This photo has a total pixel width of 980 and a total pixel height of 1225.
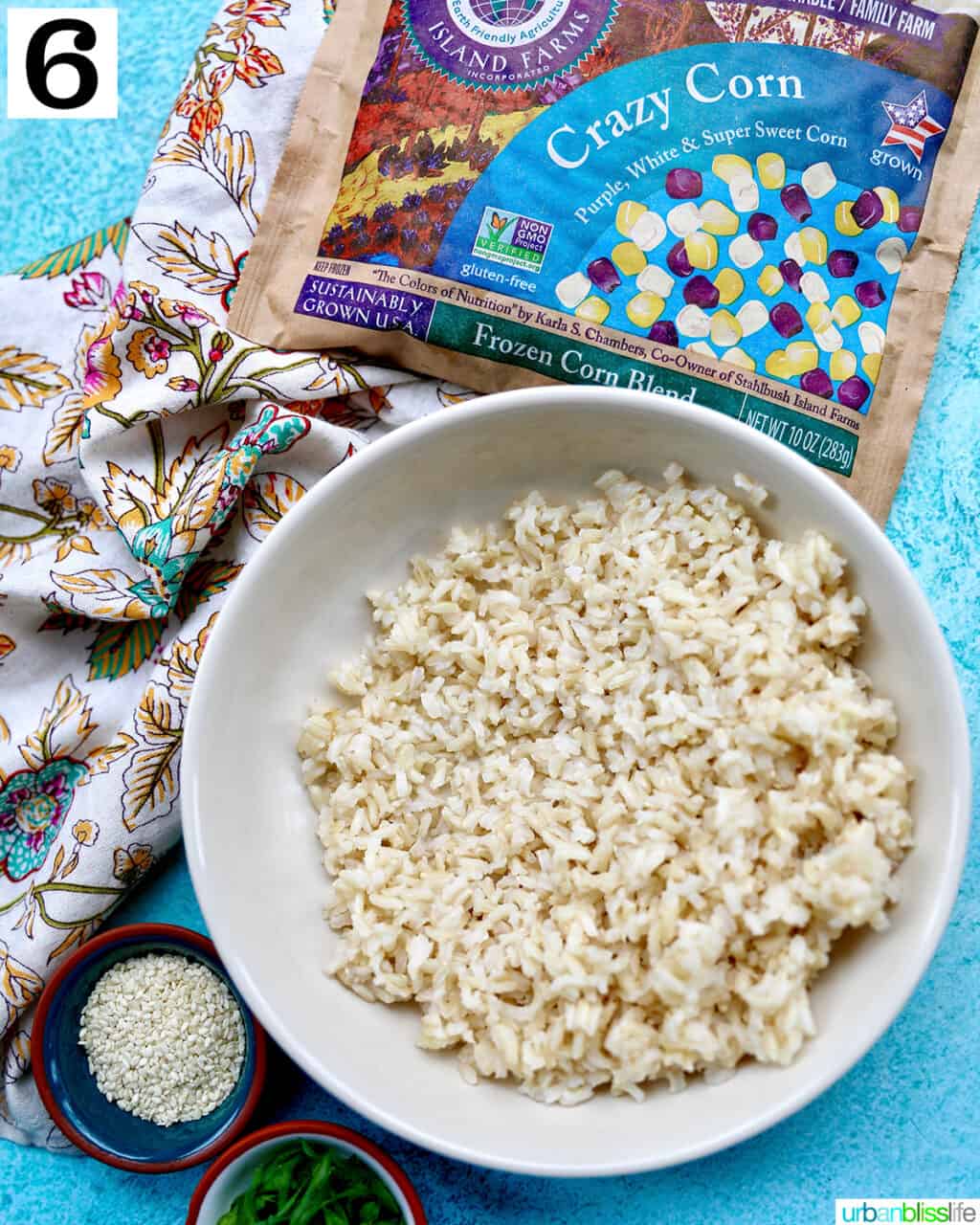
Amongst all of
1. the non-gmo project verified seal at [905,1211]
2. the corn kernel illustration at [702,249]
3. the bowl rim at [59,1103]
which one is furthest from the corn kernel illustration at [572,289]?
the non-gmo project verified seal at [905,1211]

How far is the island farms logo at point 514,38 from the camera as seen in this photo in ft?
5.81

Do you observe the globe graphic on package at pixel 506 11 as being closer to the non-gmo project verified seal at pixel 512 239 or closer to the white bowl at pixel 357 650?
the non-gmo project verified seal at pixel 512 239

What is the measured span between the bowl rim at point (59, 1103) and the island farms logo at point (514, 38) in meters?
1.43

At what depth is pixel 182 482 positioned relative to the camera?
1875mm

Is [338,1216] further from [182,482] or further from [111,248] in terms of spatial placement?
[111,248]

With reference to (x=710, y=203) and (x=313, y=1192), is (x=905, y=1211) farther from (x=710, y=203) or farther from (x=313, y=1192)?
(x=710, y=203)

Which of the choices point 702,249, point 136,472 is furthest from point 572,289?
point 136,472

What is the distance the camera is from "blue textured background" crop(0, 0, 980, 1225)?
177cm

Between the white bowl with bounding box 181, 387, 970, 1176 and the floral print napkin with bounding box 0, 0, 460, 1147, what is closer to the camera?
the white bowl with bounding box 181, 387, 970, 1176

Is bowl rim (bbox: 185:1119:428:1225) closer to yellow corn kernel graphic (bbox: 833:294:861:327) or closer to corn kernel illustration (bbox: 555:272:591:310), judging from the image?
corn kernel illustration (bbox: 555:272:591:310)

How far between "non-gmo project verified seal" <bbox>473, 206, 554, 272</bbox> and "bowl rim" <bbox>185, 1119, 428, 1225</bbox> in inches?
53.4

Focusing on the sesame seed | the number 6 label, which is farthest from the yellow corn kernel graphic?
the sesame seed

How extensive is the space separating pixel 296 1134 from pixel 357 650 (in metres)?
0.74

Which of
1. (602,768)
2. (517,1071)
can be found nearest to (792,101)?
(602,768)
